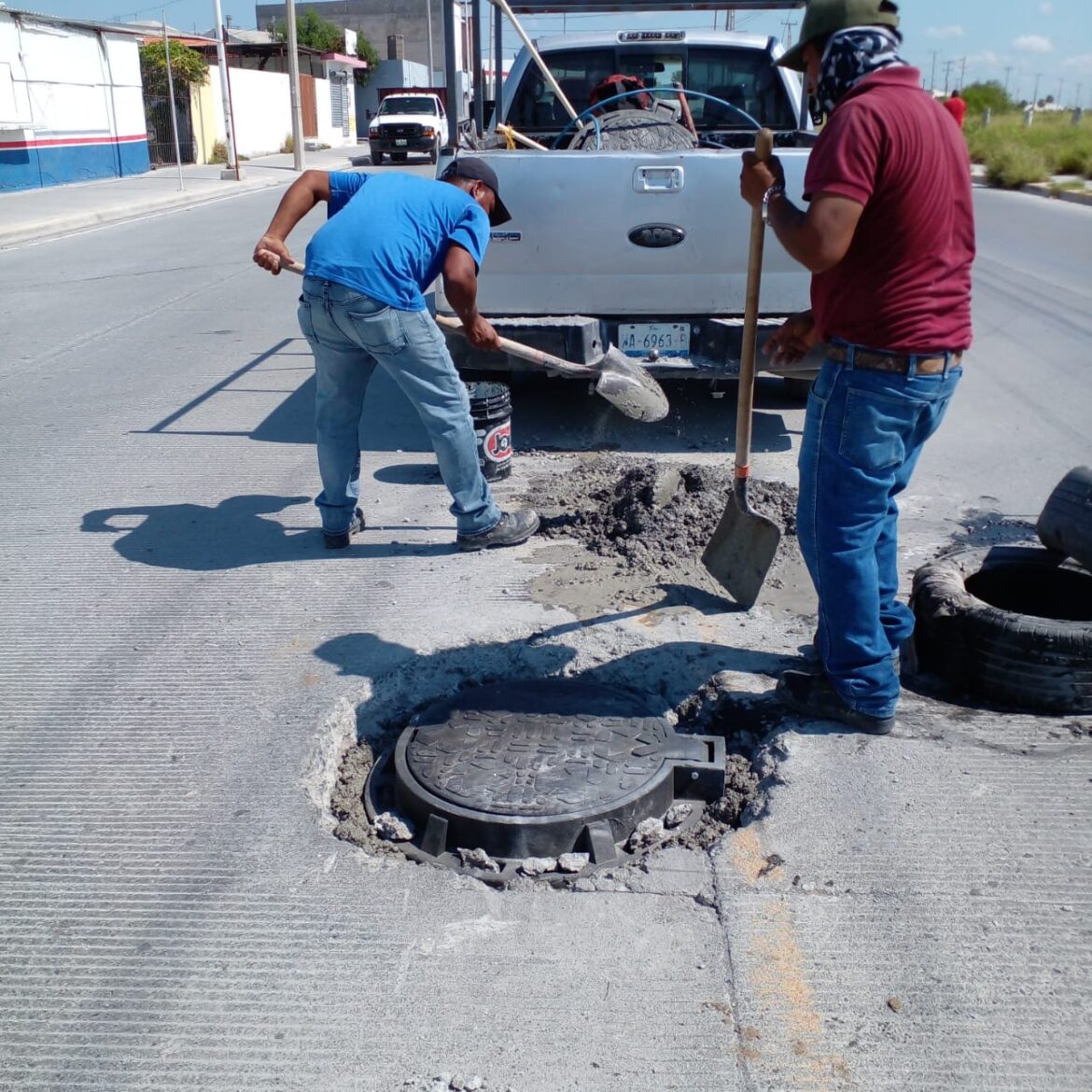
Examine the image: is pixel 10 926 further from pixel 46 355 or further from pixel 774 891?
pixel 46 355

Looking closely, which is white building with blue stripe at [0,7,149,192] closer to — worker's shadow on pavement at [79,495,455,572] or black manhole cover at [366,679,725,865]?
worker's shadow on pavement at [79,495,455,572]

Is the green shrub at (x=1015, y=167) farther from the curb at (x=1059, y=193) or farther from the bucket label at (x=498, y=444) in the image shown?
the bucket label at (x=498, y=444)

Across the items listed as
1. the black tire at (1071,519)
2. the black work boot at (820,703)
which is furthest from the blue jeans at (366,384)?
the black tire at (1071,519)

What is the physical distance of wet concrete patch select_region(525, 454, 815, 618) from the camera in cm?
454

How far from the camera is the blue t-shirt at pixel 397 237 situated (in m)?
4.47

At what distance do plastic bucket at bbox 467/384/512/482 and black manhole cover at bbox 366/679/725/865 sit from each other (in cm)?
222

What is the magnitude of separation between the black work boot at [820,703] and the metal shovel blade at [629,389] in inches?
77.5

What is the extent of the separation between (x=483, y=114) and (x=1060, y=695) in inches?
245

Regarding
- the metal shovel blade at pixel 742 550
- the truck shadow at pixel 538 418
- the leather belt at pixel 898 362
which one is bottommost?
the truck shadow at pixel 538 418

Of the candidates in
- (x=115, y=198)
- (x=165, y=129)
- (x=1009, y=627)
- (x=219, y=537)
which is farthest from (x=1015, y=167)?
(x=1009, y=627)

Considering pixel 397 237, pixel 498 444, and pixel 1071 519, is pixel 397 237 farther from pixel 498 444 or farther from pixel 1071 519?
pixel 1071 519

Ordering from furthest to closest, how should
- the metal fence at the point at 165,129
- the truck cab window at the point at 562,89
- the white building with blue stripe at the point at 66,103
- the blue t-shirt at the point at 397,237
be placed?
1. the metal fence at the point at 165,129
2. the white building with blue stripe at the point at 66,103
3. the truck cab window at the point at 562,89
4. the blue t-shirt at the point at 397,237

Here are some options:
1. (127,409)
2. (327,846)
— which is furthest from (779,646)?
(127,409)

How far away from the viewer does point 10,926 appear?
107 inches
